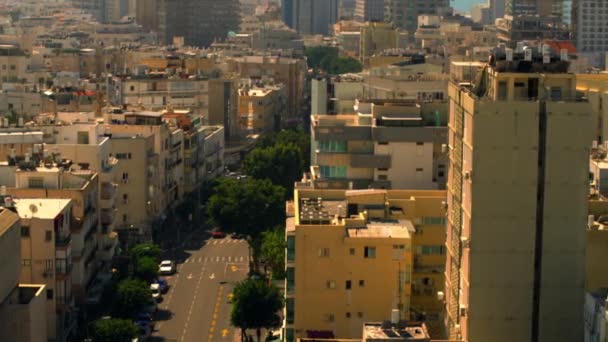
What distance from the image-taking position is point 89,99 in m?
112

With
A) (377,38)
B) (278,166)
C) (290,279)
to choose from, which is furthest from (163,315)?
(377,38)

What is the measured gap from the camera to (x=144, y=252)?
7700 centimetres

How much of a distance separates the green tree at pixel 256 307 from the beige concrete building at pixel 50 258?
6843 millimetres

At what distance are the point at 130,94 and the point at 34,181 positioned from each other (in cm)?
4794

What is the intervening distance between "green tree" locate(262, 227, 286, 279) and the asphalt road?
2956mm

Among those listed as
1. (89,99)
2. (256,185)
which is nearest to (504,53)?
(256,185)

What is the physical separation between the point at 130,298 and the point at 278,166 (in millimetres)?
36009

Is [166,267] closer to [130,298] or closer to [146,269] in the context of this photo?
[146,269]

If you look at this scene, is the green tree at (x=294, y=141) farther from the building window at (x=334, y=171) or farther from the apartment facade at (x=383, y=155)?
the building window at (x=334, y=171)

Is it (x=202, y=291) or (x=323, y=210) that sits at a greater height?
(x=323, y=210)

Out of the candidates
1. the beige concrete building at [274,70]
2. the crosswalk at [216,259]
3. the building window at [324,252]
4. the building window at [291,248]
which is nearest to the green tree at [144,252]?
the crosswalk at [216,259]

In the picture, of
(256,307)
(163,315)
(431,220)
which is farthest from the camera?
(163,315)

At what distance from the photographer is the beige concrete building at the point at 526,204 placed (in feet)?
147

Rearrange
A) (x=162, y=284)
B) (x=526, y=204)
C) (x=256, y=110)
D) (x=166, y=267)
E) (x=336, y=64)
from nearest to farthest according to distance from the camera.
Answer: (x=526, y=204)
(x=162, y=284)
(x=166, y=267)
(x=256, y=110)
(x=336, y=64)
